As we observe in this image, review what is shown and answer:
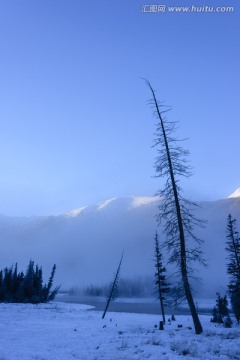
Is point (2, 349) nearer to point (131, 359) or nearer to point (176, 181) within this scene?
point (131, 359)

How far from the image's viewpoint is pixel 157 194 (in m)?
21.3

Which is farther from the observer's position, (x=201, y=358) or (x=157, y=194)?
(x=157, y=194)

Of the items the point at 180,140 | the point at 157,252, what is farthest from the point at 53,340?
the point at 157,252

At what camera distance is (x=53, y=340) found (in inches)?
696

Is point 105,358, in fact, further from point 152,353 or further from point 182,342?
point 182,342

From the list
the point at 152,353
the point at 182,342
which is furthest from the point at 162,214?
the point at 152,353

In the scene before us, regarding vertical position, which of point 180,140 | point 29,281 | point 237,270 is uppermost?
point 180,140

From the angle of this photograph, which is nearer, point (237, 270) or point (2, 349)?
point (2, 349)

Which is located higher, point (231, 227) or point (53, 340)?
point (231, 227)

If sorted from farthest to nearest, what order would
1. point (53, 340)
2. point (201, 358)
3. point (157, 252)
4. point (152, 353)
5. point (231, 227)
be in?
point (157, 252)
point (231, 227)
point (53, 340)
point (152, 353)
point (201, 358)

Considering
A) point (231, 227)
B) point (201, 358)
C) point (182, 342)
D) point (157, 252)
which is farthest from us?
point (157, 252)

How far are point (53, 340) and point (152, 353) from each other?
25.1 ft

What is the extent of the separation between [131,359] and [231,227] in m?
28.6

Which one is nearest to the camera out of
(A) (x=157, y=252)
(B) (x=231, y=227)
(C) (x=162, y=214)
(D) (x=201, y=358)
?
(D) (x=201, y=358)
